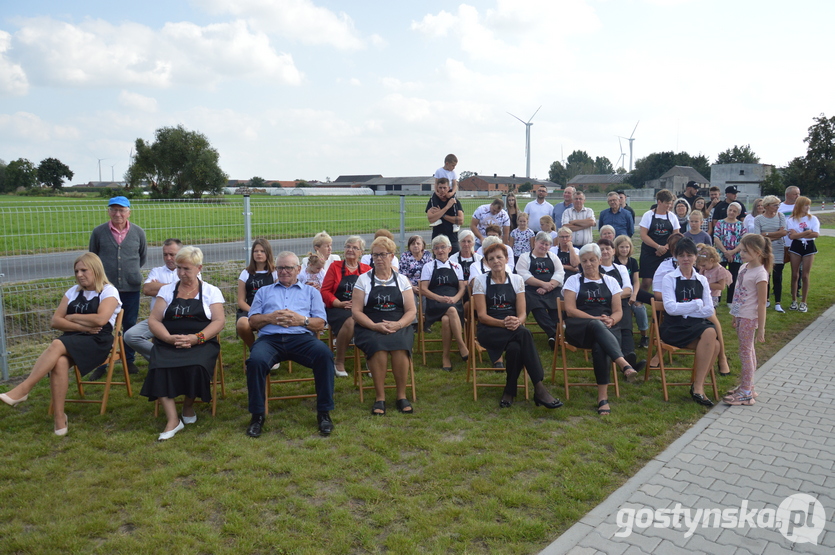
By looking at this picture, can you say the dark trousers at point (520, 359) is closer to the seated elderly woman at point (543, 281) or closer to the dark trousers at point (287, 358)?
the seated elderly woman at point (543, 281)

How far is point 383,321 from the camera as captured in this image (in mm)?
5438

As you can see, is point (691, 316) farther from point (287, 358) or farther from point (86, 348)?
point (86, 348)

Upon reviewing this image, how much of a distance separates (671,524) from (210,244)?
788cm

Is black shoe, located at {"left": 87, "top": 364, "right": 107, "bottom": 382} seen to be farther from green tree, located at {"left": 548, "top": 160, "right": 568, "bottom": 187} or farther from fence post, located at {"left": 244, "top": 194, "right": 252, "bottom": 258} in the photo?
green tree, located at {"left": 548, "top": 160, "right": 568, "bottom": 187}

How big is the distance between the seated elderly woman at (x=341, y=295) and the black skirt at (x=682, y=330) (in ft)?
11.1

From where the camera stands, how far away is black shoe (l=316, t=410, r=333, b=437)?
15.5 feet

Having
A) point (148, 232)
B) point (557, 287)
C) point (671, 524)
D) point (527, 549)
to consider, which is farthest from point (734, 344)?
point (148, 232)

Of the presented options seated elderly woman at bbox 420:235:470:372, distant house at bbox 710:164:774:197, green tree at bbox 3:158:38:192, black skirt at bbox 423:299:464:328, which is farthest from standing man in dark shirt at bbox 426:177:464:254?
green tree at bbox 3:158:38:192

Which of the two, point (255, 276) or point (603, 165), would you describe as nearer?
point (255, 276)

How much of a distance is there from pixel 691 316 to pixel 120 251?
6255 millimetres

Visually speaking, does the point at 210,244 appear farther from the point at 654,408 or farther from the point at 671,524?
the point at 671,524

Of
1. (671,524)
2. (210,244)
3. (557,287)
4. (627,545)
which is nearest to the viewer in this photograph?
(627,545)

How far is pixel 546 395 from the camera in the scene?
527 cm

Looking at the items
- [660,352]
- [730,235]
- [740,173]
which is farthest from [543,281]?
[740,173]
